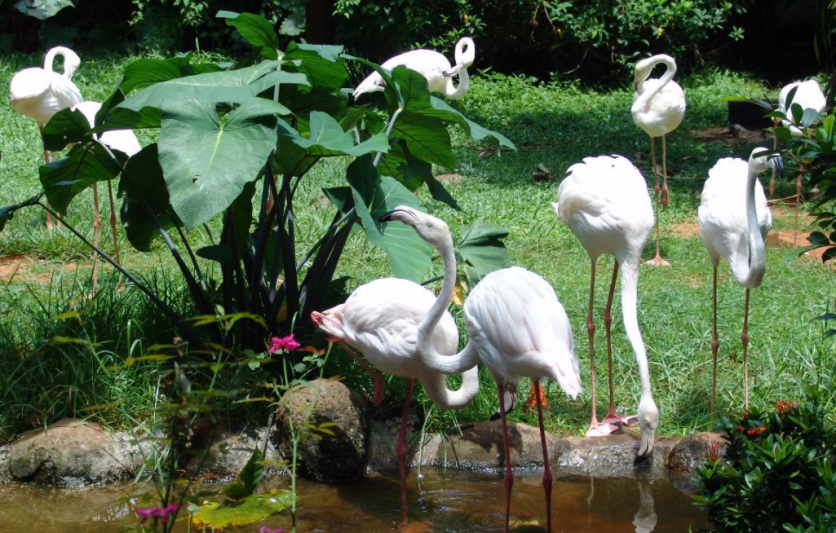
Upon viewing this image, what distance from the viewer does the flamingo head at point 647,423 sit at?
3.74 m

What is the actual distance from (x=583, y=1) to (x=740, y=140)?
3802mm

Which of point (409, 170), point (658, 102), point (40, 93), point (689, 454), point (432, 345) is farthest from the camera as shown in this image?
point (658, 102)

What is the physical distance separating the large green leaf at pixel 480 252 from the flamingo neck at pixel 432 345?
0.89 metres

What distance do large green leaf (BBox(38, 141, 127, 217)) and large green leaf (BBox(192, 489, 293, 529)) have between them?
1.79 m

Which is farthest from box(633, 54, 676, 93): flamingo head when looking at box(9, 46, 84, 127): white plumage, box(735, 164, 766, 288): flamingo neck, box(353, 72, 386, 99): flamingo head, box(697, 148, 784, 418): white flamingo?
box(9, 46, 84, 127): white plumage

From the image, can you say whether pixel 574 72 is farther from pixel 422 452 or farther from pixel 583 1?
pixel 422 452

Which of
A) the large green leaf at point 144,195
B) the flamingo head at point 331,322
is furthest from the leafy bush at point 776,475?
the large green leaf at point 144,195

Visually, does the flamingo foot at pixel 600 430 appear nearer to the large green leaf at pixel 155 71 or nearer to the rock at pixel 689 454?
the rock at pixel 689 454

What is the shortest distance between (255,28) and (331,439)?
6.34 feet

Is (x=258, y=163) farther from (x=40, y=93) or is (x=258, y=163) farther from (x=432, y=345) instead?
(x=40, y=93)

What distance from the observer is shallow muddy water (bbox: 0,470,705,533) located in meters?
3.55

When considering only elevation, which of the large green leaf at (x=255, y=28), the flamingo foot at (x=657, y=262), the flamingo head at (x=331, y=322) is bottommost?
the flamingo foot at (x=657, y=262)

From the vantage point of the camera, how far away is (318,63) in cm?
424

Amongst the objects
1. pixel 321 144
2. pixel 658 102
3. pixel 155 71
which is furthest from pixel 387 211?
pixel 658 102
